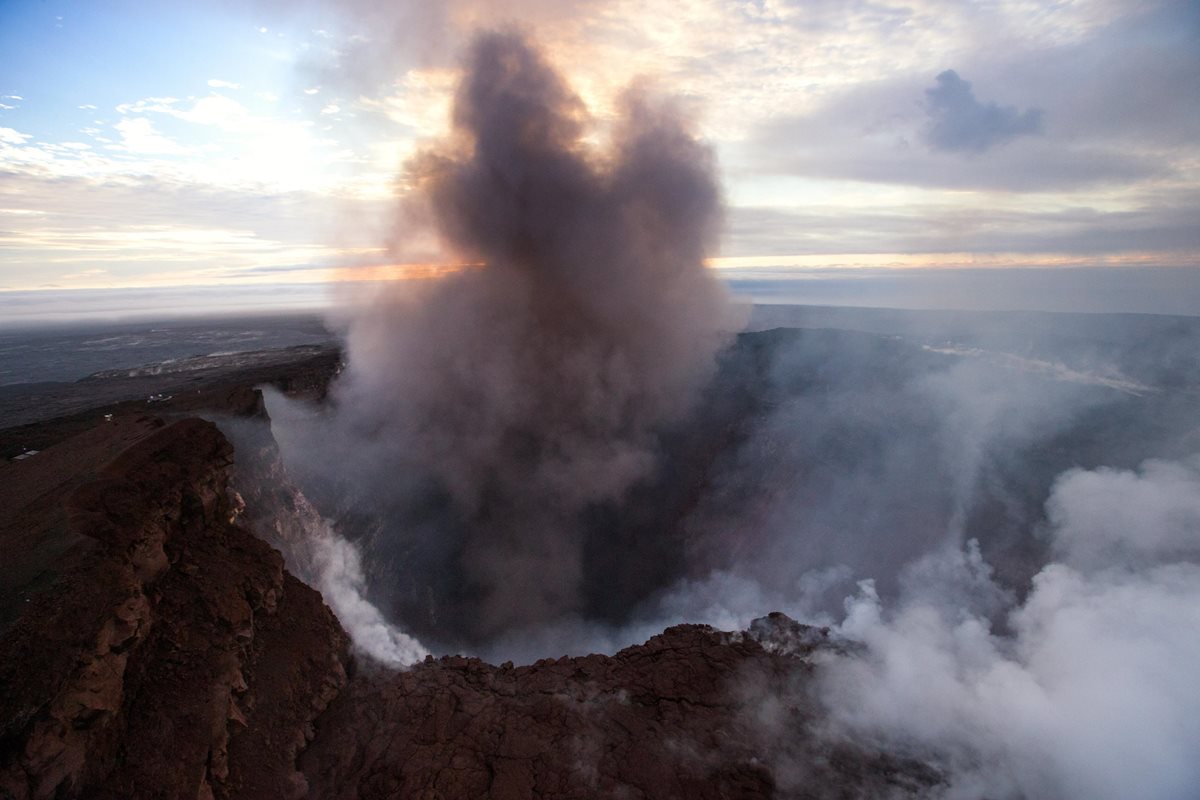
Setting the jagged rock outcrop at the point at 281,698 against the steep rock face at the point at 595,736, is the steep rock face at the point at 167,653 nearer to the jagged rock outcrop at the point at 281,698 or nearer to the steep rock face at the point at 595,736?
the jagged rock outcrop at the point at 281,698

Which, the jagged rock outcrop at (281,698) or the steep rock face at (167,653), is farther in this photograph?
the jagged rock outcrop at (281,698)

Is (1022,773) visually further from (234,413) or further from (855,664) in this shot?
(234,413)

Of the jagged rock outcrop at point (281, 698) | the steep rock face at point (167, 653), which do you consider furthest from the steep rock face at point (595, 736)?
the steep rock face at point (167, 653)

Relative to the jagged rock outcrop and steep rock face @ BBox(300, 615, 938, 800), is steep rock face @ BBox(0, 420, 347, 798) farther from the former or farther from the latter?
steep rock face @ BBox(300, 615, 938, 800)

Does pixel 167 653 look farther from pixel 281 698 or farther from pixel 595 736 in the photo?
pixel 595 736

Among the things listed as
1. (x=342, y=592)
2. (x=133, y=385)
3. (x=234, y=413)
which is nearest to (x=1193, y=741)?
(x=342, y=592)

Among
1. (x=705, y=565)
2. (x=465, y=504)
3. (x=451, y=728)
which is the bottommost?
(x=705, y=565)
